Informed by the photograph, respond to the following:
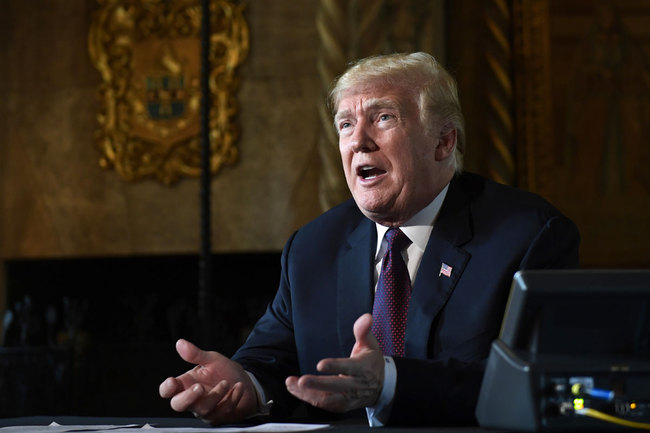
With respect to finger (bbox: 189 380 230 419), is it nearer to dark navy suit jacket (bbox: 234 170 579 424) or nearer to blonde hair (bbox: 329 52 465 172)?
dark navy suit jacket (bbox: 234 170 579 424)

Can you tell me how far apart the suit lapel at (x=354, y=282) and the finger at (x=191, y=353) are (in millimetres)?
361

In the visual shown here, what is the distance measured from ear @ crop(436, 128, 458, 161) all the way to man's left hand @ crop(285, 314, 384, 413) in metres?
0.82

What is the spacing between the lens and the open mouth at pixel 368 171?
2111 mm

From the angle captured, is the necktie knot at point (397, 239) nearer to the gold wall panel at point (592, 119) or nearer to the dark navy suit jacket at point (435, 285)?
the dark navy suit jacket at point (435, 285)

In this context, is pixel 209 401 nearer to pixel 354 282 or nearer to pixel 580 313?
A: pixel 354 282

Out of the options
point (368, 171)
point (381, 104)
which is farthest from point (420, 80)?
point (368, 171)

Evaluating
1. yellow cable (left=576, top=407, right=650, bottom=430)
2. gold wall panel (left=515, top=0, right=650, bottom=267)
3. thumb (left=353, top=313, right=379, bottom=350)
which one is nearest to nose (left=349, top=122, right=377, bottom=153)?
thumb (left=353, top=313, right=379, bottom=350)

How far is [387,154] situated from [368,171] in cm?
6

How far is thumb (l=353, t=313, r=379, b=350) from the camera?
57.9 inches

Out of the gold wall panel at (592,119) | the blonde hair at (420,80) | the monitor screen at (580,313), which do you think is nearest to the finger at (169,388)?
the monitor screen at (580,313)

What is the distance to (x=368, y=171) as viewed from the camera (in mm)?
2135

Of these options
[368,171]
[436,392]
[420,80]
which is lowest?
[436,392]

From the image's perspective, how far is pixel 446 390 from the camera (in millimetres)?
1566

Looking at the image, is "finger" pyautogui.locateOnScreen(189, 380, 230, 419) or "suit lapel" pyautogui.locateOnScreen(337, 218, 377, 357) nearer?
"finger" pyautogui.locateOnScreen(189, 380, 230, 419)
